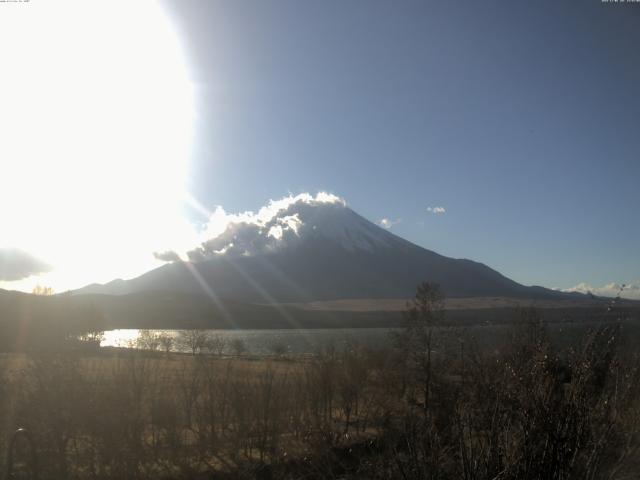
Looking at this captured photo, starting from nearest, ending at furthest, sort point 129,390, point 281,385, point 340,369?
point 129,390, point 281,385, point 340,369

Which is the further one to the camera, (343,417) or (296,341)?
(296,341)

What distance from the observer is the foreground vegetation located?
3.87 metres

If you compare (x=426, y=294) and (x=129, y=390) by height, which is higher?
(x=426, y=294)

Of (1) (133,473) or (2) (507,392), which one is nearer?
(2) (507,392)

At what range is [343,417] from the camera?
18.1m

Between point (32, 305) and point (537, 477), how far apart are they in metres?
74.4

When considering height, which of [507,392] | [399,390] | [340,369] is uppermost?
[507,392]

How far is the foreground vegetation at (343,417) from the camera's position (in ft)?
12.7

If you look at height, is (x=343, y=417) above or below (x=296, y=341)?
above

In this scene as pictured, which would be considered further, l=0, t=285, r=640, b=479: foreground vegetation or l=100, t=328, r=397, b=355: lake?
l=100, t=328, r=397, b=355: lake

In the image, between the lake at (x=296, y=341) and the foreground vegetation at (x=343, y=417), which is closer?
the foreground vegetation at (x=343, y=417)

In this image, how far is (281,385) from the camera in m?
14.9

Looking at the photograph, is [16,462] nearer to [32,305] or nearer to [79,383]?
[79,383]

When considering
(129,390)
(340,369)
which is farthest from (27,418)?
(340,369)
